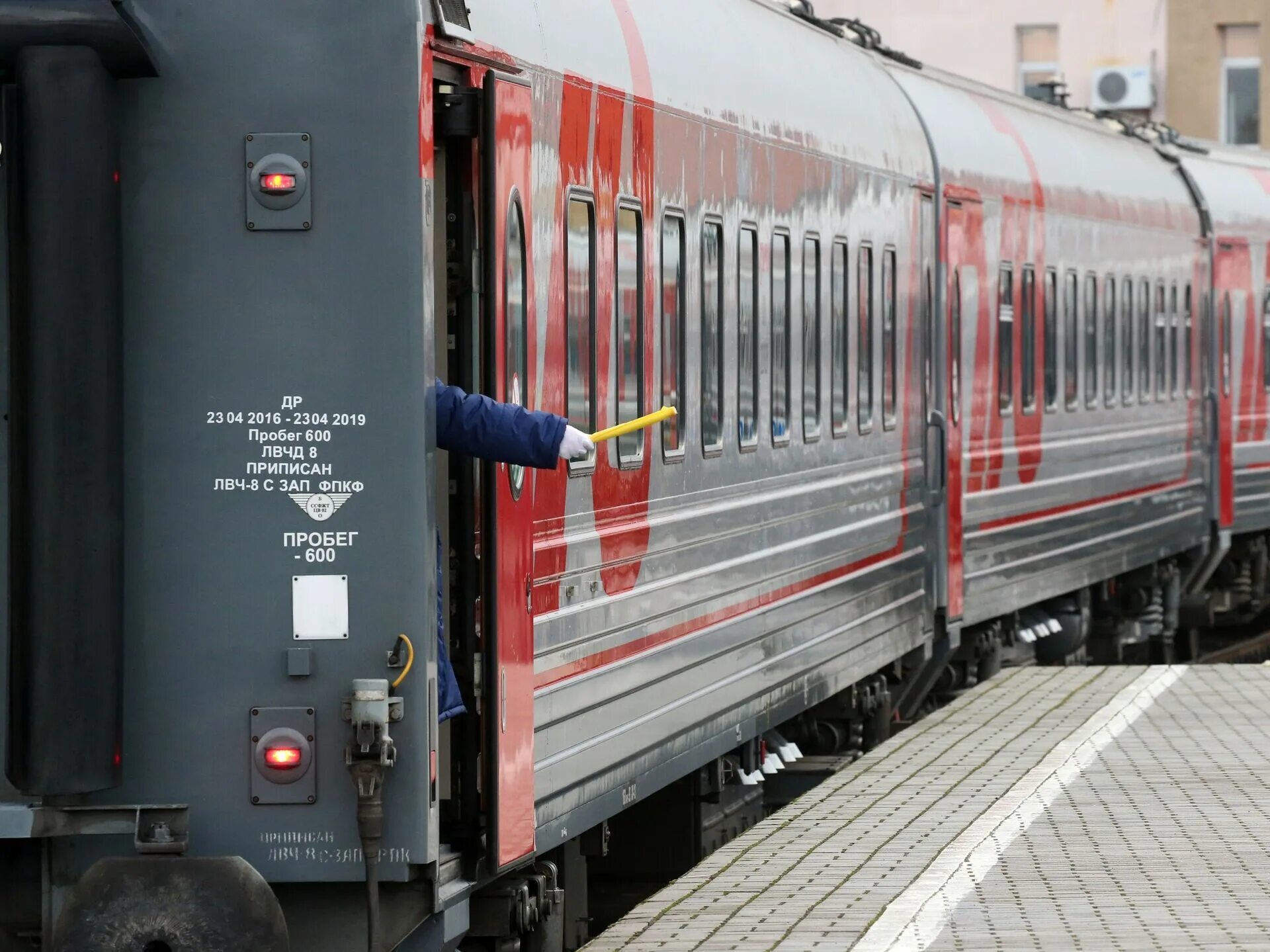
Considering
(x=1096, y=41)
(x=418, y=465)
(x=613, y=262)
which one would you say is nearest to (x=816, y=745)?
(x=613, y=262)

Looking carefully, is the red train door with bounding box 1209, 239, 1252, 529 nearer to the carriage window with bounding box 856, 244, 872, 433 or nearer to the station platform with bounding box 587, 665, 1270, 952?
the station platform with bounding box 587, 665, 1270, 952

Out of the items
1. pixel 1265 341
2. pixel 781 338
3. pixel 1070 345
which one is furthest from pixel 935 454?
pixel 1265 341

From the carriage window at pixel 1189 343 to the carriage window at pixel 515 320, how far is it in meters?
15.4

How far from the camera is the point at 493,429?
21.6 feet

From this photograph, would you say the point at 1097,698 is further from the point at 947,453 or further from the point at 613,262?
the point at 613,262

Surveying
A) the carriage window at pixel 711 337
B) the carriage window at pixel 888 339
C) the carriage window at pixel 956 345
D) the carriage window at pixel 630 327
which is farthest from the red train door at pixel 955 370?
the carriage window at pixel 630 327

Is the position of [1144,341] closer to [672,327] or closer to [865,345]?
[865,345]

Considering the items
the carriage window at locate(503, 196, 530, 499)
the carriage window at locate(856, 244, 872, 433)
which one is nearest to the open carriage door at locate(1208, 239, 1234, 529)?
the carriage window at locate(856, 244, 872, 433)

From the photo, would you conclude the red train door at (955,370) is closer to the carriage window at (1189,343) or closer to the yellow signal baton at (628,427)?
the carriage window at (1189,343)

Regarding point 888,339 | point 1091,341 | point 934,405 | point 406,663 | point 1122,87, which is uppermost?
point 1122,87

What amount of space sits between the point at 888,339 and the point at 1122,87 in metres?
27.3

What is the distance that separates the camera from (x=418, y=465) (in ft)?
20.6

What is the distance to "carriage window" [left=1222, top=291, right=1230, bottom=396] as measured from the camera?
23.1 meters

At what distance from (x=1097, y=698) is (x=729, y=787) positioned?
151 inches
